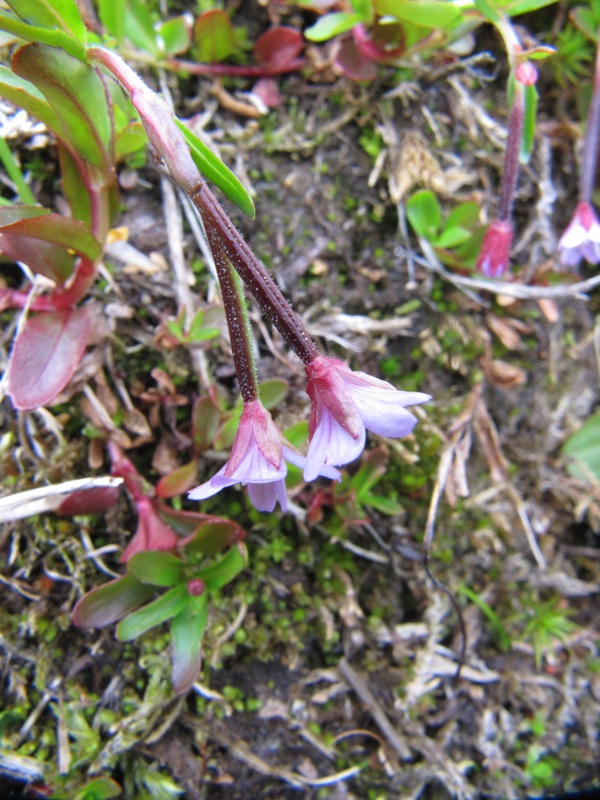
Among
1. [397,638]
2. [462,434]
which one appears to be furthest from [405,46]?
[397,638]

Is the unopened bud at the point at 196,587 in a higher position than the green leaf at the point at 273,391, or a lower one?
lower

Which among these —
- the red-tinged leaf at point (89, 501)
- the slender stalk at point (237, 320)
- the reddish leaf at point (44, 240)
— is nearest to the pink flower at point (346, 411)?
the slender stalk at point (237, 320)

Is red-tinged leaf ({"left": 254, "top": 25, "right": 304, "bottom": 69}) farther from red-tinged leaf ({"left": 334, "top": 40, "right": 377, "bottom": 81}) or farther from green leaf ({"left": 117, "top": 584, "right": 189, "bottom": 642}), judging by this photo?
green leaf ({"left": 117, "top": 584, "right": 189, "bottom": 642})

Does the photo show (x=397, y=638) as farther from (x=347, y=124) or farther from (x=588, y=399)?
(x=347, y=124)

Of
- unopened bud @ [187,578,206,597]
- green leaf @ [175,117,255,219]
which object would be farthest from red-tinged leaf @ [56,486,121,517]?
green leaf @ [175,117,255,219]

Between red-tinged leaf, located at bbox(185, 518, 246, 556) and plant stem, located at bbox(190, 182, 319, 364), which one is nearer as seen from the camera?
plant stem, located at bbox(190, 182, 319, 364)

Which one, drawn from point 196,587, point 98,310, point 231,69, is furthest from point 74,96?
point 196,587

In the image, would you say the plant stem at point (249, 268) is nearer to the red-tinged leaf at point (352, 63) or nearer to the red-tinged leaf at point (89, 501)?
the red-tinged leaf at point (89, 501)
